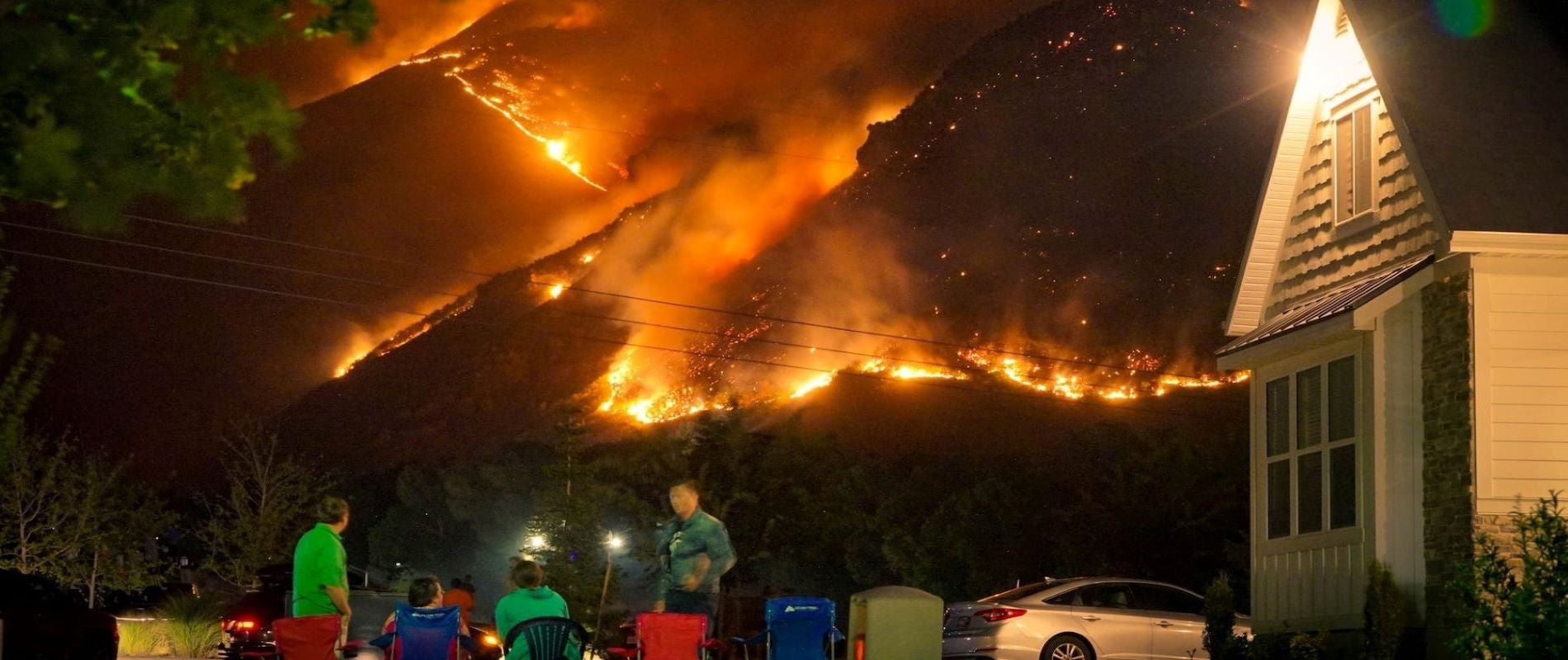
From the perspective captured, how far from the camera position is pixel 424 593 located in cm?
1127

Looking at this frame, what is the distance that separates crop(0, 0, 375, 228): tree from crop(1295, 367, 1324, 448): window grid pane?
10933 mm

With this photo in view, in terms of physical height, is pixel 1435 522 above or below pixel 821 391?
below

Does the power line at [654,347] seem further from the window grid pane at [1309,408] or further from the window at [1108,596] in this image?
the window grid pane at [1309,408]

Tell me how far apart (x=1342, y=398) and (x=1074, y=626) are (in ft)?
17.8

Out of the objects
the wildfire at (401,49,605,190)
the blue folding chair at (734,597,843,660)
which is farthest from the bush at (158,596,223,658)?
the wildfire at (401,49,605,190)

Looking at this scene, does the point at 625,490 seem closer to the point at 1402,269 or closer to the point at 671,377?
the point at 1402,269

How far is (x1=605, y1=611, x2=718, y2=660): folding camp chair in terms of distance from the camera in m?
11.8

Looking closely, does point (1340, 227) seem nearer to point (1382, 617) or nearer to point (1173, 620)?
point (1382, 617)

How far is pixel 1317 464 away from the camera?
49.3ft

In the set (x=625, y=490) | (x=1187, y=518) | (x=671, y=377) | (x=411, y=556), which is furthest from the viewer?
A: (x=671, y=377)

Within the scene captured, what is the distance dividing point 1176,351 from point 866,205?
33228mm

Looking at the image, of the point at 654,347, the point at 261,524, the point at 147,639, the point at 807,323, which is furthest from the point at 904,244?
the point at 147,639

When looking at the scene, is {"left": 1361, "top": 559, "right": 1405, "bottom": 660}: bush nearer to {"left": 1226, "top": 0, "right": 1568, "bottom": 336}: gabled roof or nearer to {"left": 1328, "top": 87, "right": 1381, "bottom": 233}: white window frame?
{"left": 1226, "top": 0, "right": 1568, "bottom": 336}: gabled roof

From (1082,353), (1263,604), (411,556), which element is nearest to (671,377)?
(1082,353)
